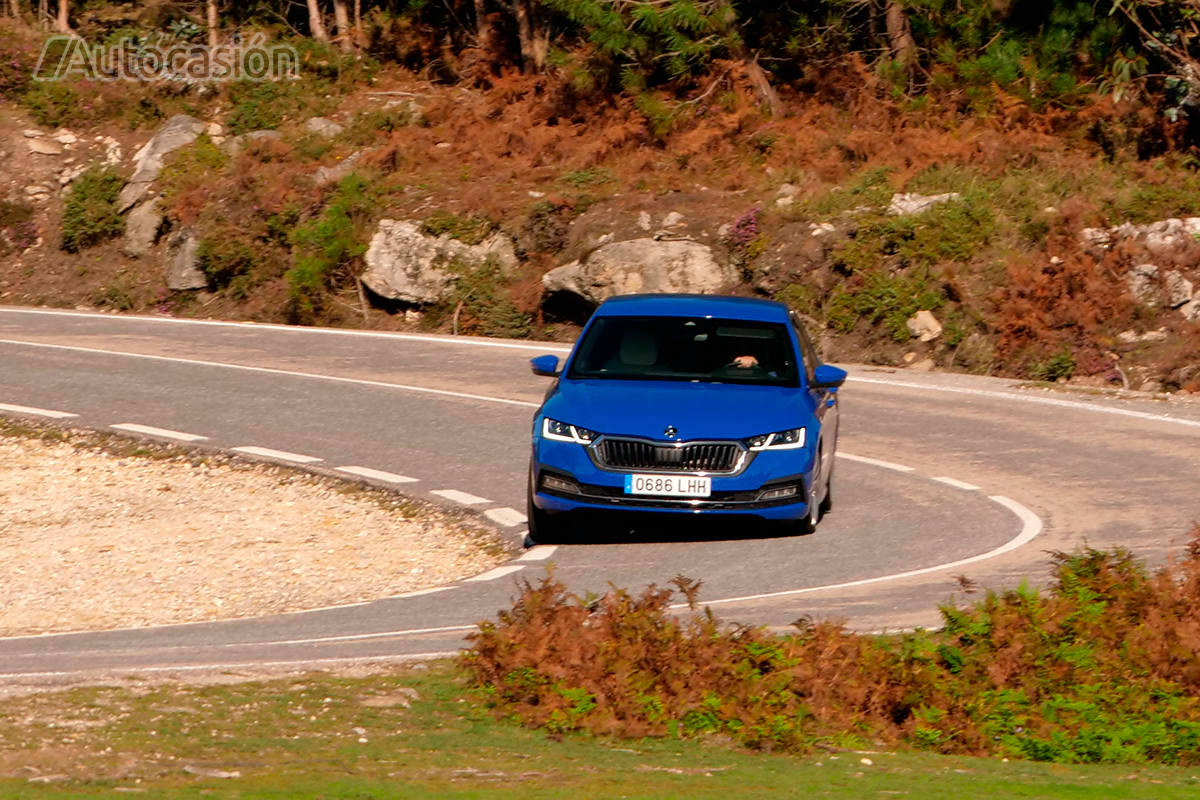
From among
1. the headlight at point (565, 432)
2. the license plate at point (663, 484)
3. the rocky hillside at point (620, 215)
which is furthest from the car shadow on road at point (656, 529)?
the rocky hillside at point (620, 215)

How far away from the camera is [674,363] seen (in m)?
13.1

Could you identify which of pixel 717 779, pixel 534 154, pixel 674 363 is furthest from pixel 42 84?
pixel 717 779

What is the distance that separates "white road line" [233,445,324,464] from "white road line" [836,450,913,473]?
5.04m

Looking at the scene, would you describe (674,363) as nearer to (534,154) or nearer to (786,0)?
(534,154)

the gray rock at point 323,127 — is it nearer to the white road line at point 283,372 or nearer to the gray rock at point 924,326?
the white road line at point 283,372

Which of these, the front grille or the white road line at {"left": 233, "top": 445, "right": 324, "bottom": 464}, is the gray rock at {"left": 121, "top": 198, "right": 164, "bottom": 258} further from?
the front grille

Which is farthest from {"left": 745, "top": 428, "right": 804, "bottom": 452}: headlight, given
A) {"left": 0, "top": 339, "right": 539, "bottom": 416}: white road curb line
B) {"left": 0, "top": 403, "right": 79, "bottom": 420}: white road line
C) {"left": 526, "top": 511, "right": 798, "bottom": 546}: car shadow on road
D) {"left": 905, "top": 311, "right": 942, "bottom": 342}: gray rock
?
{"left": 905, "top": 311, "right": 942, "bottom": 342}: gray rock

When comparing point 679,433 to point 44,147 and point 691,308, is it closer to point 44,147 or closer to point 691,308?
point 691,308

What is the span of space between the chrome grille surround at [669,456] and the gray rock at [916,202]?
588 inches

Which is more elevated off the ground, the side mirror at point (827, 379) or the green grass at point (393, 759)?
the side mirror at point (827, 379)

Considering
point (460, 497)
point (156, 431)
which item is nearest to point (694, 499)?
point (460, 497)

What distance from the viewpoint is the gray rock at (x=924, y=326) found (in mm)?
24047

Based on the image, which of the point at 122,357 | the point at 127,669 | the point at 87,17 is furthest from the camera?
the point at 87,17

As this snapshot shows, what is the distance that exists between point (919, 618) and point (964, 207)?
1731cm
